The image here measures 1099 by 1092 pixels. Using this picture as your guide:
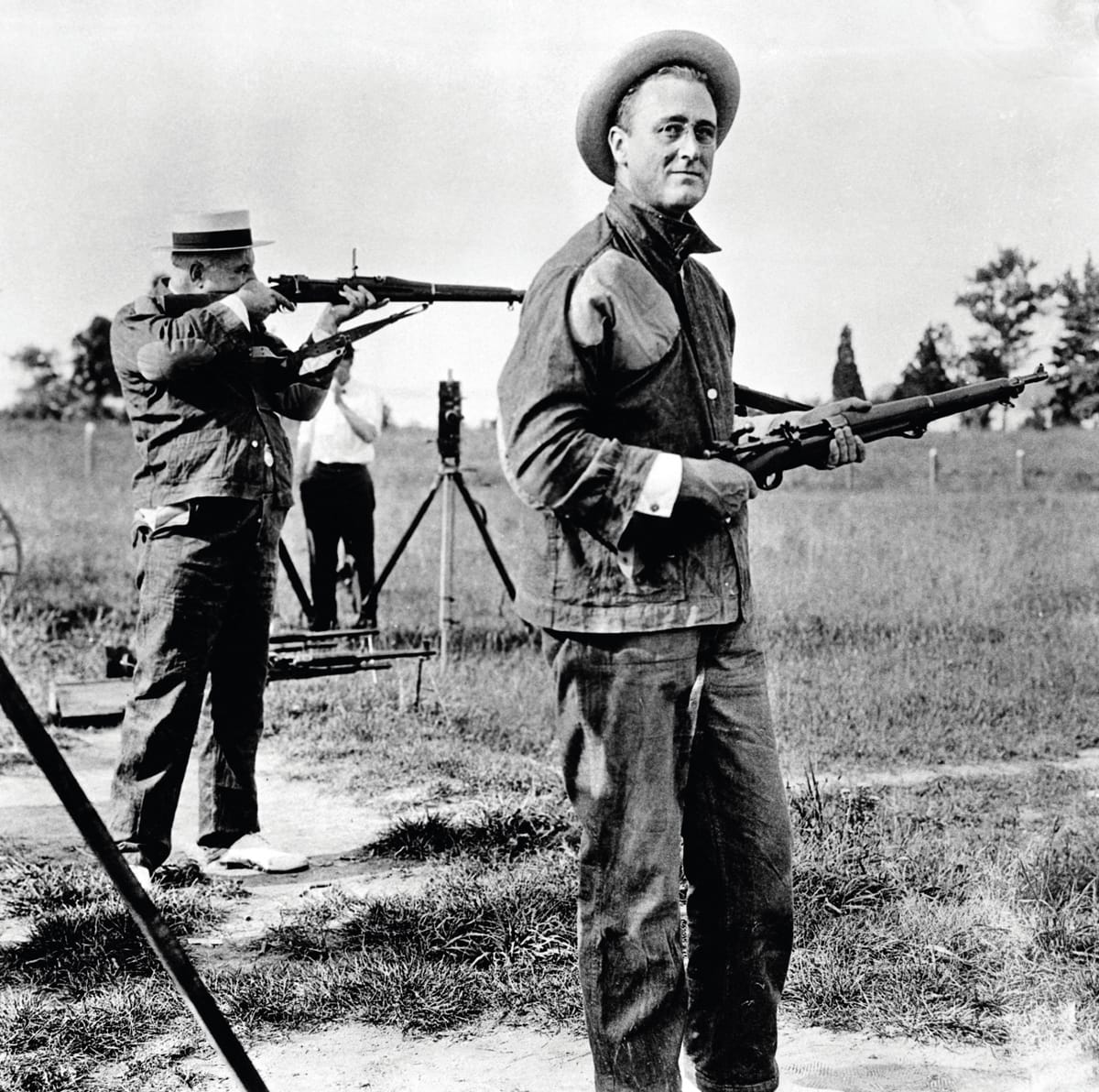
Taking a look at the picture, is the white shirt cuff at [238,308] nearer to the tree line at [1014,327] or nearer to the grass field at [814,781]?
the grass field at [814,781]

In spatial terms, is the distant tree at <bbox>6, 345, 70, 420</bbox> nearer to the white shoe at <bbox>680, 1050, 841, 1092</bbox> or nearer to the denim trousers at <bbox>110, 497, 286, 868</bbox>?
the denim trousers at <bbox>110, 497, 286, 868</bbox>

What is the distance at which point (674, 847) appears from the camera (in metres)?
2.59

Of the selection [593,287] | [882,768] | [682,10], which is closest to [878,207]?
[682,10]

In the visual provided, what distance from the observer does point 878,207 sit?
6.84 meters

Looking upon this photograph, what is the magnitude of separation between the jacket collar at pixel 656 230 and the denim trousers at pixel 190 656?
2357 millimetres

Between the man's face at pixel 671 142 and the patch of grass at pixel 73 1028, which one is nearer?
the man's face at pixel 671 142

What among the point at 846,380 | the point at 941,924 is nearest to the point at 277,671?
the point at 846,380

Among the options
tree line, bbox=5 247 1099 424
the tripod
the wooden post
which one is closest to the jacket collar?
tree line, bbox=5 247 1099 424

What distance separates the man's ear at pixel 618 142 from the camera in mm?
2695

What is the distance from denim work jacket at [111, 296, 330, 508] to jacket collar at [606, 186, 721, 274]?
7.24 feet

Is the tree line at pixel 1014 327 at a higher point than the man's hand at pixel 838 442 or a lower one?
higher

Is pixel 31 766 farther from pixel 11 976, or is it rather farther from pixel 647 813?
pixel 647 813

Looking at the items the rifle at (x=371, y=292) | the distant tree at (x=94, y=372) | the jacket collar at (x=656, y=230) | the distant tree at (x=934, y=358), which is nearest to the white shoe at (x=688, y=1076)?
the jacket collar at (x=656, y=230)

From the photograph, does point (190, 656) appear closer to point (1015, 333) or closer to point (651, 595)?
point (651, 595)
